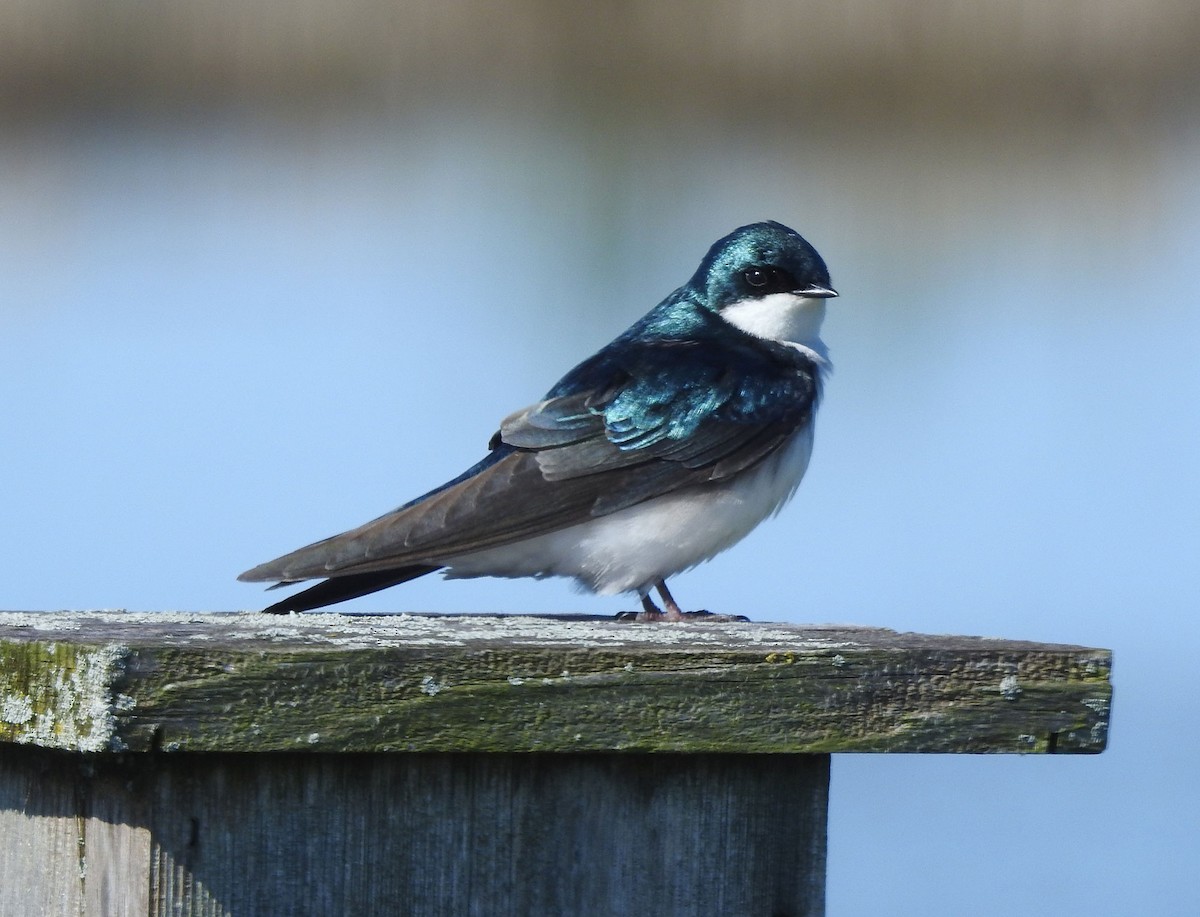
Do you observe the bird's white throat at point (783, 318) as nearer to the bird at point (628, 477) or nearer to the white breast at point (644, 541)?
the bird at point (628, 477)

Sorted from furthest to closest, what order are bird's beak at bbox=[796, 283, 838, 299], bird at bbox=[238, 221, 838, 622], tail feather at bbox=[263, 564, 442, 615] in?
bird's beak at bbox=[796, 283, 838, 299] → bird at bbox=[238, 221, 838, 622] → tail feather at bbox=[263, 564, 442, 615]

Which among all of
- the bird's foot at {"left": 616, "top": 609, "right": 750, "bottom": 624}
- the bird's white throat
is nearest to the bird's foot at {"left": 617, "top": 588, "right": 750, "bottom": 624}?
the bird's foot at {"left": 616, "top": 609, "right": 750, "bottom": 624}

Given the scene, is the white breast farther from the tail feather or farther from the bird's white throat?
the bird's white throat

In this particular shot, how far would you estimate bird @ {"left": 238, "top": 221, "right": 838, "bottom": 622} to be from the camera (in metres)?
2.02

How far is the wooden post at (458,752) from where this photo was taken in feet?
4.25

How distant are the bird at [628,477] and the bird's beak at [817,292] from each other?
0.13 m

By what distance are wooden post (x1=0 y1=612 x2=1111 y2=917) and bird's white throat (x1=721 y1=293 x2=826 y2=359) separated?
1.12 m

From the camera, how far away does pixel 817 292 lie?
2.57 metres

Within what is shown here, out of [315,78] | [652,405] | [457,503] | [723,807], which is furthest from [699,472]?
[315,78]

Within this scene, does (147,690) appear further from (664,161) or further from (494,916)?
(664,161)

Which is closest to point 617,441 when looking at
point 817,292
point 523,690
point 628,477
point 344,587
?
point 628,477

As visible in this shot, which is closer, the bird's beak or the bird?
the bird

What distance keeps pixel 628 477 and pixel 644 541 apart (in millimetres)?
74

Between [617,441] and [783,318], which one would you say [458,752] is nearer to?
[617,441]
